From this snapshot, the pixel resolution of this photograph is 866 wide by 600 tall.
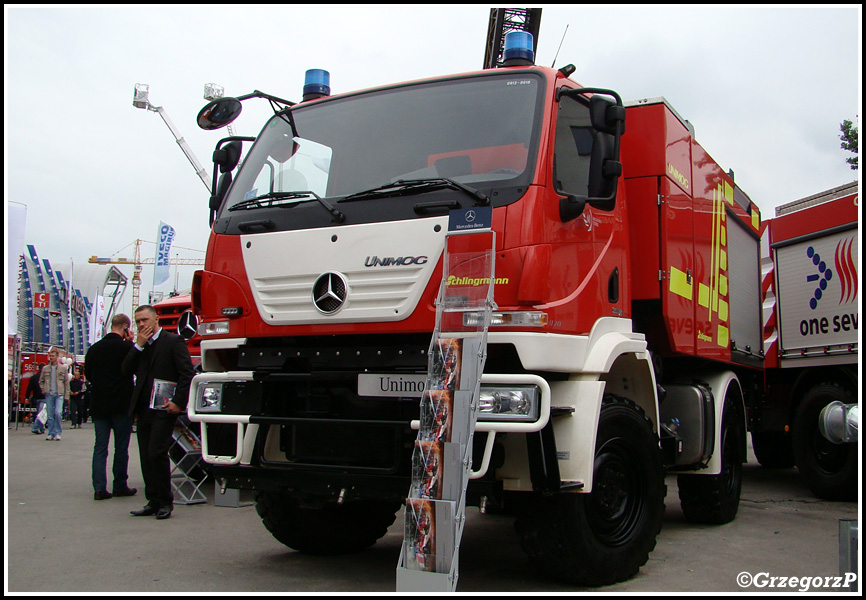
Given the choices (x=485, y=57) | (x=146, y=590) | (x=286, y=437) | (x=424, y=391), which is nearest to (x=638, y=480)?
(x=424, y=391)

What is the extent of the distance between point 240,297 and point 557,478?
80.3 inches

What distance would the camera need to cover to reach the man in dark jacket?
24.9 ft

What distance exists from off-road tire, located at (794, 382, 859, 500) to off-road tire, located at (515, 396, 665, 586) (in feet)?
13.2

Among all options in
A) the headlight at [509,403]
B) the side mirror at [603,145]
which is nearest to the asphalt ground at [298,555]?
the headlight at [509,403]

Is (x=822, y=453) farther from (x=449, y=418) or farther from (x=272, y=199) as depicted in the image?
(x=272, y=199)

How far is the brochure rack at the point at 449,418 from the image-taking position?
3551mm

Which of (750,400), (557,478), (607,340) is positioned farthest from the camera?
(750,400)

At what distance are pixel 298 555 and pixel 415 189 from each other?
8.88 feet

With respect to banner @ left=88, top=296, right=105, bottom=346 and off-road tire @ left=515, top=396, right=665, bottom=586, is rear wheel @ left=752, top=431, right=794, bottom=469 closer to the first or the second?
off-road tire @ left=515, top=396, right=665, bottom=586

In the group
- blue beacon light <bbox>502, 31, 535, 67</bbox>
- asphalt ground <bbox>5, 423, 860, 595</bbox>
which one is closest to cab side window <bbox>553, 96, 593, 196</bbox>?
blue beacon light <bbox>502, 31, 535, 67</bbox>

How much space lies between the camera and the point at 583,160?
14.5ft

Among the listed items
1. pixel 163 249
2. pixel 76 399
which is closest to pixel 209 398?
pixel 76 399

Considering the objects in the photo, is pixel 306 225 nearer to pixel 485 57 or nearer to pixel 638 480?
pixel 638 480

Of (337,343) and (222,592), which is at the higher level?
(337,343)
